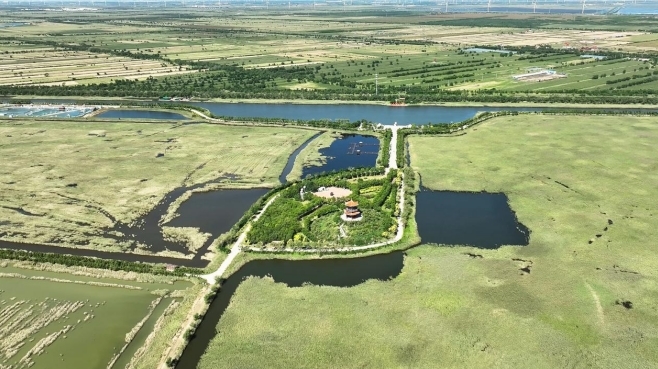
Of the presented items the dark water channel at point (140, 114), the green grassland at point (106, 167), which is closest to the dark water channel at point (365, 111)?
the dark water channel at point (140, 114)

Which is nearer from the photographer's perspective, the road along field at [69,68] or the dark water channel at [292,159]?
the dark water channel at [292,159]

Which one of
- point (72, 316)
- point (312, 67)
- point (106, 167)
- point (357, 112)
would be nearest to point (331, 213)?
point (72, 316)

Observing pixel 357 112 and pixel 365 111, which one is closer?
pixel 357 112

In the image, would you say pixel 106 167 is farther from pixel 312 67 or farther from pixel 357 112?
pixel 312 67

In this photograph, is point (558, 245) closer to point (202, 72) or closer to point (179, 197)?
point (179, 197)

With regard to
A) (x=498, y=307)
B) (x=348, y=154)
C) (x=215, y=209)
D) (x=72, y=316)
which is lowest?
(x=498, y=307)

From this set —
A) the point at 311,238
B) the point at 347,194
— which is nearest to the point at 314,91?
the point at 347,194

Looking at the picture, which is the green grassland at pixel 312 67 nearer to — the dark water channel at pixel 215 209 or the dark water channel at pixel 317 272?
the dark water channel at pixel 215 209

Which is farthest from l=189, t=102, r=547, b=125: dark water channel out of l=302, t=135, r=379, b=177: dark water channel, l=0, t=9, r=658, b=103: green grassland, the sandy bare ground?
the sandy bare ground
